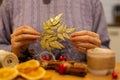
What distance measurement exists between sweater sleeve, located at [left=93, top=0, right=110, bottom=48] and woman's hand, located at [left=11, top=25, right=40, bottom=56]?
30 centimetres

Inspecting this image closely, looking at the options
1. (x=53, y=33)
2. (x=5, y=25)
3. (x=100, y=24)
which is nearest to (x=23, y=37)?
(x=53, y=33)

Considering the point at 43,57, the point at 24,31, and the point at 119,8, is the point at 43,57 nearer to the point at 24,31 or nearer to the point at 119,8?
the point at 24,31

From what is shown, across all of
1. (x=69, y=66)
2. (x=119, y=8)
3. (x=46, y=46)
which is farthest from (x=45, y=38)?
(x=119, y=8)

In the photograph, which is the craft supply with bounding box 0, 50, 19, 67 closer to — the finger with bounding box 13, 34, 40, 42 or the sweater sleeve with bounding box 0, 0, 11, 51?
the finger with bounding box 13, 34, 40, 42

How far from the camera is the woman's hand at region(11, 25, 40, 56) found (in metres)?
0.94

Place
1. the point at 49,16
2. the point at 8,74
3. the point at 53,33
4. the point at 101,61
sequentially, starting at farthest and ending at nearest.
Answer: the point at 49,16 → the point at 53,33 → the point at 101,61 → the point at 8,74

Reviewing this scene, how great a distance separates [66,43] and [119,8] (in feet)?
5.78

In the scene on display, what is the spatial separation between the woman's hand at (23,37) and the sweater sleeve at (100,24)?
0.30 m

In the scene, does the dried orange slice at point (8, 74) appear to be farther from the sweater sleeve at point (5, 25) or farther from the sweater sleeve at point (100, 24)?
the sweater sleeve at point (100, 24)

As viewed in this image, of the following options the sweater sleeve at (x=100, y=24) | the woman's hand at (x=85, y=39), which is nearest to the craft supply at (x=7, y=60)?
the woman's hand at (x=85, y=39)

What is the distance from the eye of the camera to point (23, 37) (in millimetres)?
939

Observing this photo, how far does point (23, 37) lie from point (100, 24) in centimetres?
36

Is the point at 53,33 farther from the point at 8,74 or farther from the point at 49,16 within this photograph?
the point at 8,74

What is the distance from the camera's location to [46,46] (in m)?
1.02
